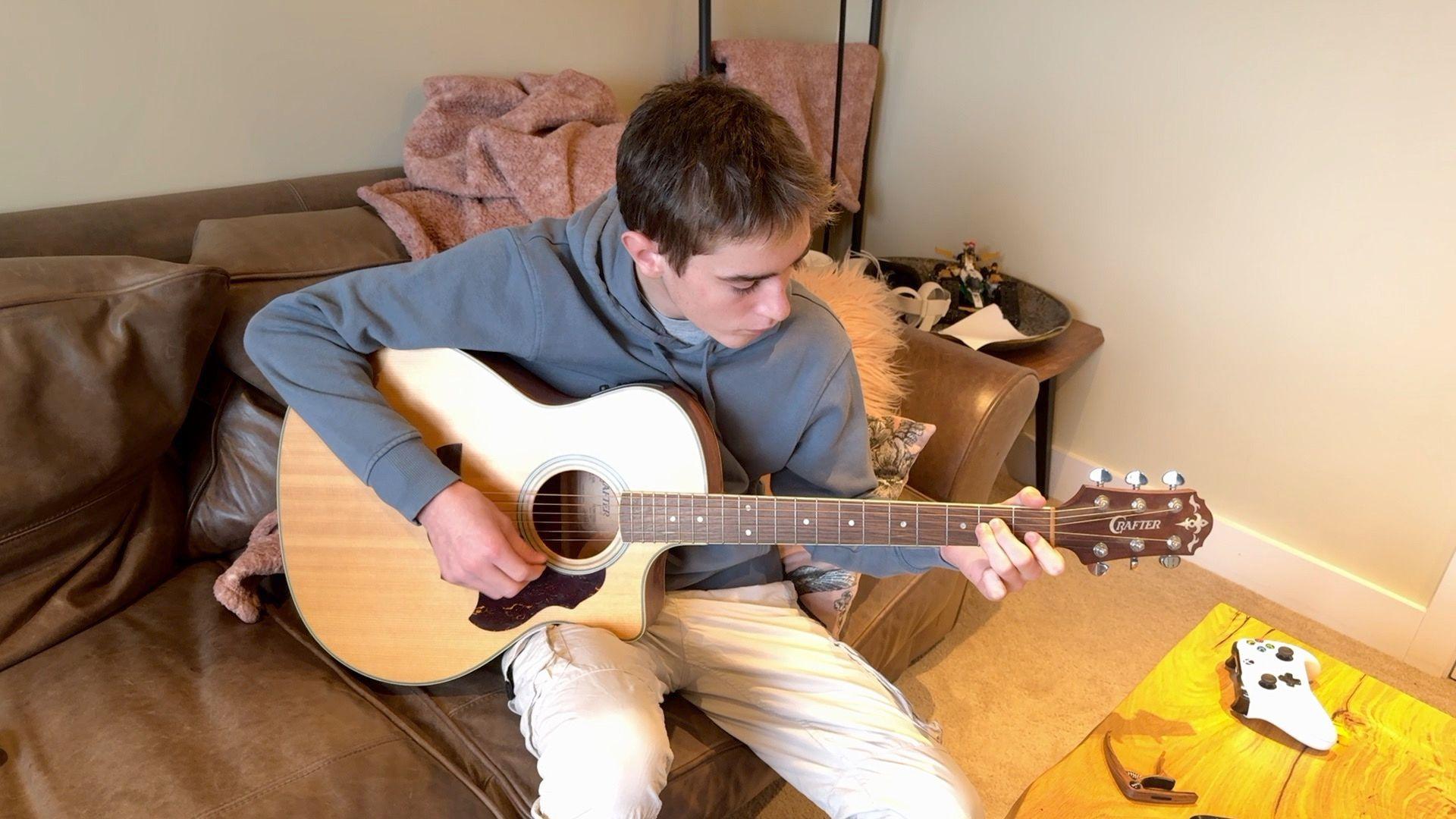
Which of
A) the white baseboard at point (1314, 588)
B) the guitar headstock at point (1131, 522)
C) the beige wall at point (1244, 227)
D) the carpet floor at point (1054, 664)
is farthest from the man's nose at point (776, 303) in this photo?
the white baseboard at point (1314, 588)

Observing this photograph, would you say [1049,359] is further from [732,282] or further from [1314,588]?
[732,282]

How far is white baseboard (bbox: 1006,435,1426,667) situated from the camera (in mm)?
1745

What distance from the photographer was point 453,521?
100 cm

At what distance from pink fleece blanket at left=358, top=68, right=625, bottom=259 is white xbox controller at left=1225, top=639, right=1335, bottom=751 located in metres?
1.18

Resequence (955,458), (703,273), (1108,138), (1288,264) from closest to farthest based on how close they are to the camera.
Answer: (703,273)
(955,458)
(1288,264)
(1108,138)

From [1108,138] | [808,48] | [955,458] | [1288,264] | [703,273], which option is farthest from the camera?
[808,48]

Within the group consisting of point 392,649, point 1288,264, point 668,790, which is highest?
point 1288,264

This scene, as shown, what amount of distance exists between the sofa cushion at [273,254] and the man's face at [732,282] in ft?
1.79

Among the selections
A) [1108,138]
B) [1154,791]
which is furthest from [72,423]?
[1108,138]

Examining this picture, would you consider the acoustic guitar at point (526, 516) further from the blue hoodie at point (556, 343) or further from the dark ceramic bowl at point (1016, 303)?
the dark ceramic bowl at point (1016, 303)

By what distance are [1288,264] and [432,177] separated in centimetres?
162

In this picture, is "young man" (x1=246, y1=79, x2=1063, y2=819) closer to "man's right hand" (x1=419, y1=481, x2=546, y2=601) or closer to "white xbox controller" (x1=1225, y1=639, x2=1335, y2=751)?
"man's right hand" (x1=419, y1=481, x2=546, y2=601)

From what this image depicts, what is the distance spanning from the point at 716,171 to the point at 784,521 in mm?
406

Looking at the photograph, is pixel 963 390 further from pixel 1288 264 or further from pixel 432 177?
pixel 432 177
